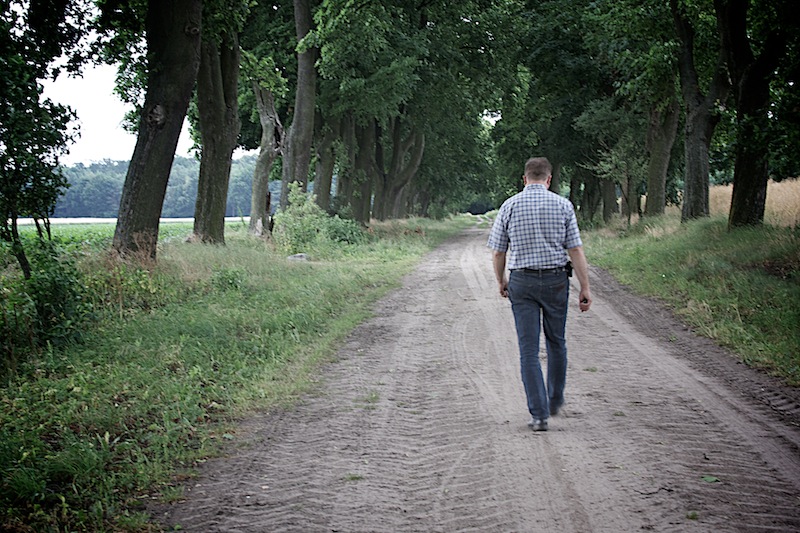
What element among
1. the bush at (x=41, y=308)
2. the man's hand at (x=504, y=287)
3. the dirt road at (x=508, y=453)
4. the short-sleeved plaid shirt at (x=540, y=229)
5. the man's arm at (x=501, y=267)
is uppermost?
the short-sleeved plaid shirt at (x=540, y=229)

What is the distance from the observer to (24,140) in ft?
26.2

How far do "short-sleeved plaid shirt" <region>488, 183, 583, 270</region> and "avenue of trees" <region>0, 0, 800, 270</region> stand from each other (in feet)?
18.0

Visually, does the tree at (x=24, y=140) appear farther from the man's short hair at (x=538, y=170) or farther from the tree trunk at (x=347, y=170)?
the tree trunk at (x=347, y=170)

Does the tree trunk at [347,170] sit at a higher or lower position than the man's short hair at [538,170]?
higher

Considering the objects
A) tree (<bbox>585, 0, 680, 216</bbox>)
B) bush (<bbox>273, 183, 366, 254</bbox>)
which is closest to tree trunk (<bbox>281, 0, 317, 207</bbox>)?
bush (<bbox>273, 183, 366, 254</bbox>)

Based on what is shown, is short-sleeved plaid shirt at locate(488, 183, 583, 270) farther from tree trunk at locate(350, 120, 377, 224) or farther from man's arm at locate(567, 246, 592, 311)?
tree trunk at locate(350, 120, 377, 224)

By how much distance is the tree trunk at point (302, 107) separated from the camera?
22.2 meters

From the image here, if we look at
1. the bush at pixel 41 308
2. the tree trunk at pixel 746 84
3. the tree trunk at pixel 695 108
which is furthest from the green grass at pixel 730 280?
the bush at pixel 41 308

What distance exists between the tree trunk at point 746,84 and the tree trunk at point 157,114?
1114 centimetres

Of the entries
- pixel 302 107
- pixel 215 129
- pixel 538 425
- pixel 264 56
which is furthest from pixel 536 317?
pixel 264 56

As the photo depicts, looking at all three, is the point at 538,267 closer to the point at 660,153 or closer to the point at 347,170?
the point at 660,153

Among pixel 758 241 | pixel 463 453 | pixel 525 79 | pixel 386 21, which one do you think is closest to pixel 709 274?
pixel 758 241

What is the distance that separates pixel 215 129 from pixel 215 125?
0.09 m

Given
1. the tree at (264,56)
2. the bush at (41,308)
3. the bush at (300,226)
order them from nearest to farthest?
the bush at (41,308) → the bush at (300,226) → the tree at (264,56)
